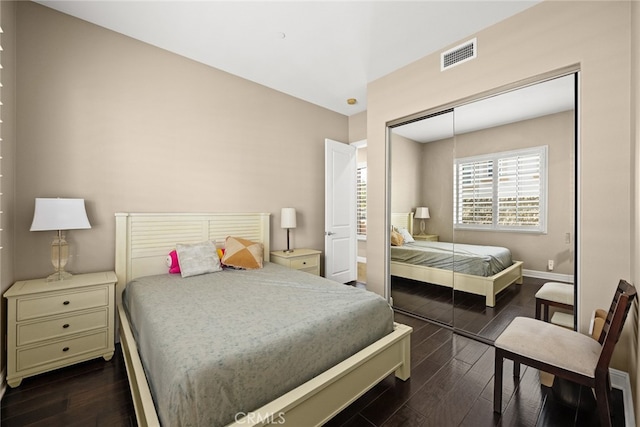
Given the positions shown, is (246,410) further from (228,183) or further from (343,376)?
(228,183)

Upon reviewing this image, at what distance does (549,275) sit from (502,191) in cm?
85

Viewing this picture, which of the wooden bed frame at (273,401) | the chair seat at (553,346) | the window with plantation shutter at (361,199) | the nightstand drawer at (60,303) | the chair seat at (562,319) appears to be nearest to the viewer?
the wooden bed frame at (273,401)

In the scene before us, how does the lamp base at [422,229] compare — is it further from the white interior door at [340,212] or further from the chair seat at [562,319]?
the white interior door at [340,212]

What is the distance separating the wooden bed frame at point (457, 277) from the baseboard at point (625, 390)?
90 centimetres

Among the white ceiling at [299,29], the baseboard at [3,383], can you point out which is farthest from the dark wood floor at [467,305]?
the baseboard at [3,383]

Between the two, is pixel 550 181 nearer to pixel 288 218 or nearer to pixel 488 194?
pixel 488 194

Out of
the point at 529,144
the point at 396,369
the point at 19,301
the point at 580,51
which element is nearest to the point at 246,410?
the point at 396,369

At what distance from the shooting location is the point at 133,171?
8.70ft

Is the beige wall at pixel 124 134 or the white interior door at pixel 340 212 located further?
the white interior door at pixel 340 212

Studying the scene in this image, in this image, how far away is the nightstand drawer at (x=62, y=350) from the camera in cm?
192

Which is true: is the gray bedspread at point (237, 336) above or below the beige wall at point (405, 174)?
below

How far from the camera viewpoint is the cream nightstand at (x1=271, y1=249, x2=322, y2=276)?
3432 mm

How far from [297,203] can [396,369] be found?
2.58 m

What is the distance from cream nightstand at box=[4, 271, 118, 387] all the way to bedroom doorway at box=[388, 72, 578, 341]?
2.97 m
